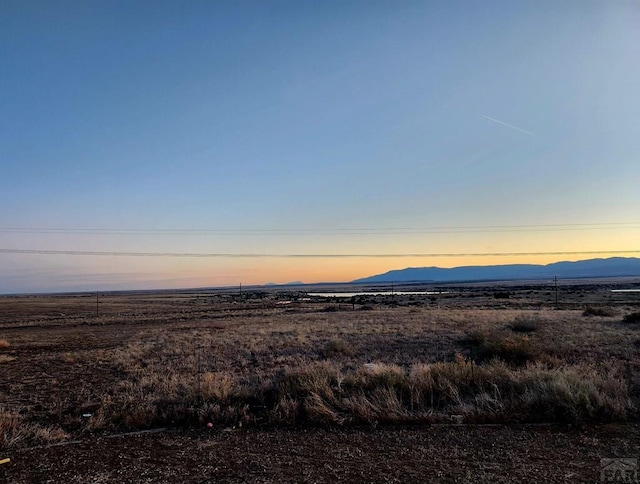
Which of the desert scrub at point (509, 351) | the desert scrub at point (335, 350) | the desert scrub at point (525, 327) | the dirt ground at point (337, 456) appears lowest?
the desert scrub at point (525, 327)

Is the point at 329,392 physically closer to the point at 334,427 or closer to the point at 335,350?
the point at 334,427

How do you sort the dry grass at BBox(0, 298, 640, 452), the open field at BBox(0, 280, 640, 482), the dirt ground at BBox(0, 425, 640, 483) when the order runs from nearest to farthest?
the dirt ground at BBox(0, 425, 640, 483) < the open field at BBox(0, 280, 640, 482) < the dry grass at BBox(0, 298, 640, 452)

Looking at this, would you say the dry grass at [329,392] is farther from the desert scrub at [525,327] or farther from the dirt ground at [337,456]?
the desert scrub at [525,327]

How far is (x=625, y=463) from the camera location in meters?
5.89

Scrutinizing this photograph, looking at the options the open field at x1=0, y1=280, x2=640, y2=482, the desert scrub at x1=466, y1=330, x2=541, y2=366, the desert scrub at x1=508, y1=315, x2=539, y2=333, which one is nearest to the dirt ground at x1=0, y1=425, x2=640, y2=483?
the open field at x1=0, y1=280, x2=640, y2=482

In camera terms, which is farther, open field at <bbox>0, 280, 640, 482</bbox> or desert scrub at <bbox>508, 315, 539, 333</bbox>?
desert scrub at <bbox>508, 315, 539, 333</bbox>

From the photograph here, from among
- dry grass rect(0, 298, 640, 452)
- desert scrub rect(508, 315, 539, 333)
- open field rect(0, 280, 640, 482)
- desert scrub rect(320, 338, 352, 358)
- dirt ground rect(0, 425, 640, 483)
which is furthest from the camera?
desert scrub rect(508, 315, 539, 333)

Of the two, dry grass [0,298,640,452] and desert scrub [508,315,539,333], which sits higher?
dry grass [0,298,640,452]

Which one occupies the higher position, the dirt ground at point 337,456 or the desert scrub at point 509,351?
the dirt ground at point 337,456

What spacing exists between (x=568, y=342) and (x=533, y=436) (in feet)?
49.6

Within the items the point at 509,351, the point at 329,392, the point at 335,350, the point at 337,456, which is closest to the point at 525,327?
the point at 509,351

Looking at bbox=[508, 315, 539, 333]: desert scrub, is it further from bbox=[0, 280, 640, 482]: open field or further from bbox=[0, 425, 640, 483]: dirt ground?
bbox=[0, 425, 640, 483]: dirt ground

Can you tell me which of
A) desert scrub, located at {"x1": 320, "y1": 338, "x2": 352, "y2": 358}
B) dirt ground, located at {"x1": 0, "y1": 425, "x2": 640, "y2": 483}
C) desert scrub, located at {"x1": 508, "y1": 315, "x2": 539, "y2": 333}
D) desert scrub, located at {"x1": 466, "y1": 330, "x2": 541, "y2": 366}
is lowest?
desert scrub, located at {"x1": 508, "y1": 315, "x2": 539, "y2": 333}

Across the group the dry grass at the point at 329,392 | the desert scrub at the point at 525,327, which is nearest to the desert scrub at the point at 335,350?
the dry grass at the point at 329,392
